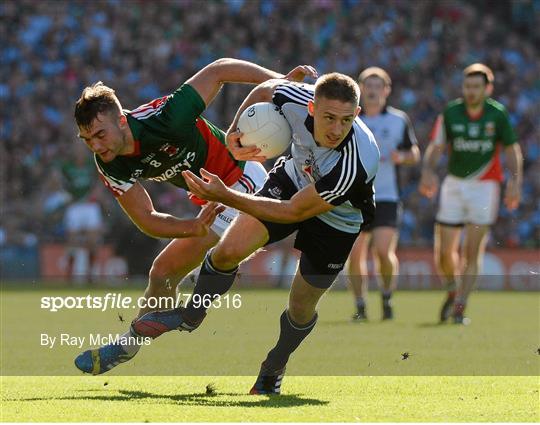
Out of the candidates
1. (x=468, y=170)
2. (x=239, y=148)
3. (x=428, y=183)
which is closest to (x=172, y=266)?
(x=239, y=148)

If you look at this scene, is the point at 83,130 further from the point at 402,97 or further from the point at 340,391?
the point at 402,97

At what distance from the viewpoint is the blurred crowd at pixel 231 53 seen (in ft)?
71.1

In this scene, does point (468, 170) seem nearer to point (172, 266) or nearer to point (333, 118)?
point (172, 266)

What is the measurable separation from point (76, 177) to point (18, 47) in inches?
200

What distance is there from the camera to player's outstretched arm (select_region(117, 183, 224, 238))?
700cm

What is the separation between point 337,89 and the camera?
6.51 meters

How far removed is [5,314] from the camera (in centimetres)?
1307

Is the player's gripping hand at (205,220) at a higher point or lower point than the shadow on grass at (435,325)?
higher

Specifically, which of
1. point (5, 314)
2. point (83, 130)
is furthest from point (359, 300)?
point (83, 130)

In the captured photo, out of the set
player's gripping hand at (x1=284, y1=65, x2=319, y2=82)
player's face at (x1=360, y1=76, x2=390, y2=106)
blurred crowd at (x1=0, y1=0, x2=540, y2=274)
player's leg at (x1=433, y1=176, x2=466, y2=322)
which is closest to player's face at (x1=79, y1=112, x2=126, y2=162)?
player's gripping hand at (x1=284, y1=65, x2=319, y2=82)

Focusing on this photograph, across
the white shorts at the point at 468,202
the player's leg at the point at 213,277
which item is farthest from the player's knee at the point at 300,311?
the white shorts at the point at 468,202

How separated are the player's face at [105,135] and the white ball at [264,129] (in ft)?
2.42

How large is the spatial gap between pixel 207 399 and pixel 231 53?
1676 cm

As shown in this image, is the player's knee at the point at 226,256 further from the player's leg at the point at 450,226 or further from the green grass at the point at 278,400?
the player's leg at the point at 450,226
